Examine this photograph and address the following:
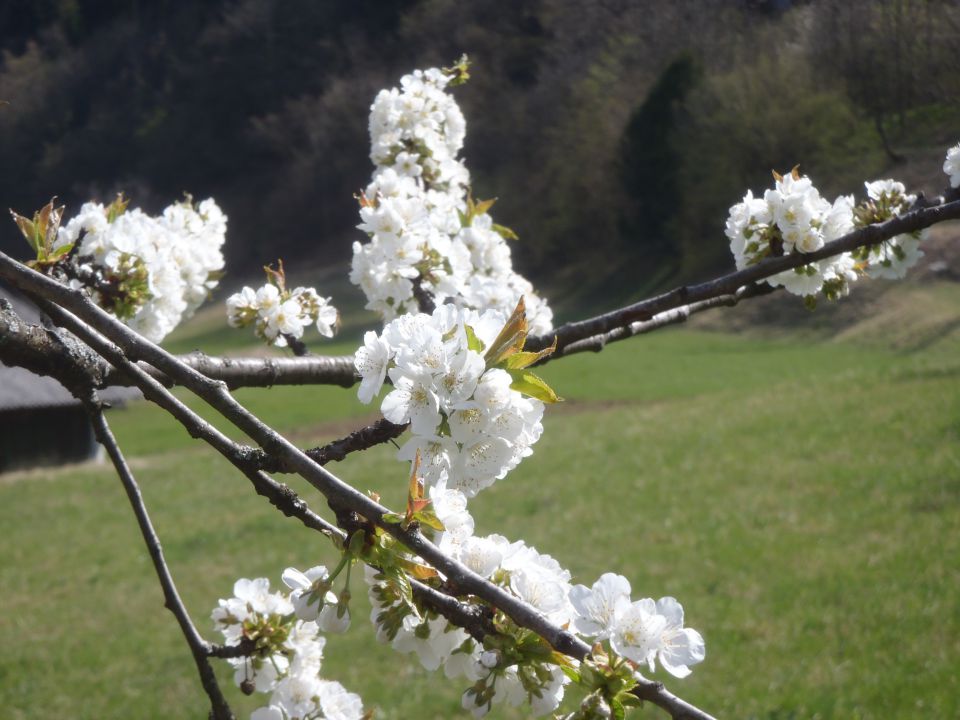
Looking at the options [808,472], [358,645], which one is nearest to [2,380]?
[358,645]

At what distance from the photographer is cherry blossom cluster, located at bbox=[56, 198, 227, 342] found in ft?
7.18

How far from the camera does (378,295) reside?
247cm

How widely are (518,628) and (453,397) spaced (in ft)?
0.84

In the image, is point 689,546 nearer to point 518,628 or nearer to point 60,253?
point 60,253

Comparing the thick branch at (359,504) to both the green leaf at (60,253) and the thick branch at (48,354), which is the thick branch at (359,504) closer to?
the thick branch at (48,354)

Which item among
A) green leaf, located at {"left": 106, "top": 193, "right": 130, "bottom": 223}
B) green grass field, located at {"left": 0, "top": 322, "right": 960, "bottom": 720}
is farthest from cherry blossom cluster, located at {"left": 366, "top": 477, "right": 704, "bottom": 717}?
green grass field, located at {"left": 0, "top": 322, "right": 960, "bottom": 720}

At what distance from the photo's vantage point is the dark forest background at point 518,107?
3461 mm

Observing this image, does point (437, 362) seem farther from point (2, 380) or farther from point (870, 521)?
point (2, 380)

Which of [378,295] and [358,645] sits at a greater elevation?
[378,295]

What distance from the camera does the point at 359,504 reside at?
0.87 meters

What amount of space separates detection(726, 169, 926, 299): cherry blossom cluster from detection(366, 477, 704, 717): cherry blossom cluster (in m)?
1.03

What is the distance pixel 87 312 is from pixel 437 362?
0.41m

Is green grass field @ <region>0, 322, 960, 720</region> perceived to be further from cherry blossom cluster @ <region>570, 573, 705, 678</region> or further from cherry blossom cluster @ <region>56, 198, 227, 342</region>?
cherry blossom cluster @ <region>570, 573, 705, 678</region>

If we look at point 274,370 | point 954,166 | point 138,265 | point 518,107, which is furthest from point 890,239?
point 518,107
